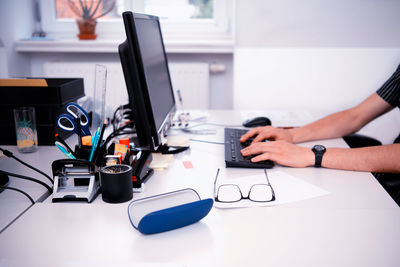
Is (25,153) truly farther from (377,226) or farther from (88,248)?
(377,226)

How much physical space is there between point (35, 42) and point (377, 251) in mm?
2590

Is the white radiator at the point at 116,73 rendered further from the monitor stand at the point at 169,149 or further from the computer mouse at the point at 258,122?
the monitor stand at the point at 169,149

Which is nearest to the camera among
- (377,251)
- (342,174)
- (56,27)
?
(377,251)

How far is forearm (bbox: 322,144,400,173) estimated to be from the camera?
3.55ft

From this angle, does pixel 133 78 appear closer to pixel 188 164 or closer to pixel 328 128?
pixel 188 164

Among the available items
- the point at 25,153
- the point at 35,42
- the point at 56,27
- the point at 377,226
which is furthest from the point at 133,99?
the point at 56,27

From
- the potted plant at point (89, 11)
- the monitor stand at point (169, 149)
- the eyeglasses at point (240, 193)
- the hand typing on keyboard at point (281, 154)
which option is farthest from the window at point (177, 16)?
the eyeglasses at point (240, 193)

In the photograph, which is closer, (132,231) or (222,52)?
(132,231)

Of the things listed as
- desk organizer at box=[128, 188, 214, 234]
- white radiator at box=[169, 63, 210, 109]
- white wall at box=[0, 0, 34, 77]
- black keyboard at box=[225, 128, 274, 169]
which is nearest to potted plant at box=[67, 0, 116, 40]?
white wall at box=[0, 0, 34, 77]

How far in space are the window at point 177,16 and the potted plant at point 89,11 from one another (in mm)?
28

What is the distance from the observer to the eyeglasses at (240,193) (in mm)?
884

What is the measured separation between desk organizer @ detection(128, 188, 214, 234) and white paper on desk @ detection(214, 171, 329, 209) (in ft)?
0.30

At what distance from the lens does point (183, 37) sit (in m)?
2.79

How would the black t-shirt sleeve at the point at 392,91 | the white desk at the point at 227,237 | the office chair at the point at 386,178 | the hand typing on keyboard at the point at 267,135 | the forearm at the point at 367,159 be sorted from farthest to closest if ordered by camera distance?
the black t-shirt sleeve at the point at 392,91 < the hand typing on keyboard at the point at 267,135 < the office chair at the point at 386,178 < the forearm at the point at 367,159 < the white desk at the point at 227,237
